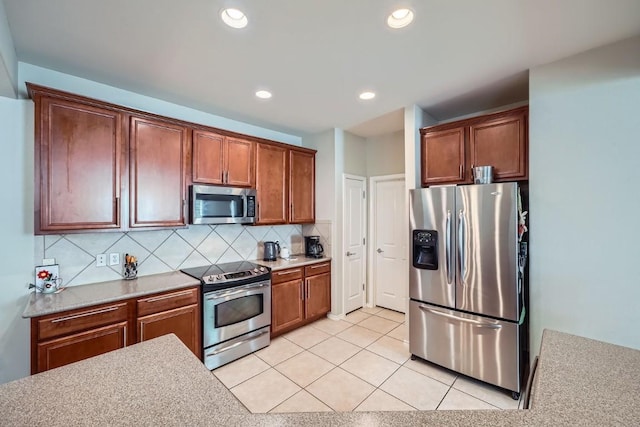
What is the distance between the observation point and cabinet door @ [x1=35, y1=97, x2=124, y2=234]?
206 cm

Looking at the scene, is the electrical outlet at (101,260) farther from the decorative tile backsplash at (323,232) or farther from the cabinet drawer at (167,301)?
the decorative tile backsplash at (323,232)

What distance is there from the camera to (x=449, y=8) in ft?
5.26

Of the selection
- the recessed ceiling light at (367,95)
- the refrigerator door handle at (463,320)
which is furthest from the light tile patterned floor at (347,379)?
the recessed ceiling light at (367,95)

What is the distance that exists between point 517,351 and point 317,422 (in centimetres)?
224

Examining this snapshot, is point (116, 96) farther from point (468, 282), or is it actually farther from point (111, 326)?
point (468, 282)

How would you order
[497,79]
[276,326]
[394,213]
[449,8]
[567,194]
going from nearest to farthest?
[449,8] → [567,194] → [497,79] → [276,326] → [394,213]

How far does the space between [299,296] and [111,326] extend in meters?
1.94

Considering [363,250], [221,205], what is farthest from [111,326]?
[363,250]

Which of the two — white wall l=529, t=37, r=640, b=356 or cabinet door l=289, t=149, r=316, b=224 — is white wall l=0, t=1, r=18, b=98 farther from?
white wall l=529, t=37, r=640, b=356

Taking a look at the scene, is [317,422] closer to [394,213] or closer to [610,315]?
[610,315]

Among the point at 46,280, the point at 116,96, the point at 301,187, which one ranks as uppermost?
the point at 116,96

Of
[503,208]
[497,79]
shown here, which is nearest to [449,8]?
[497,79]

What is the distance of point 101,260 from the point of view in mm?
2549

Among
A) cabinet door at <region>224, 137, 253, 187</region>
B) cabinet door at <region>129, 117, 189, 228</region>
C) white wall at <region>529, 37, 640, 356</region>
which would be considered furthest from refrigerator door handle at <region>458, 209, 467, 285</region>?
cabinet door at <region>129, 117, 189, 228</region>
